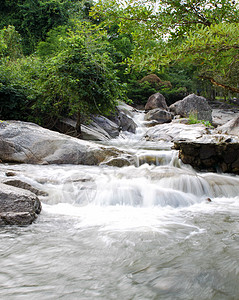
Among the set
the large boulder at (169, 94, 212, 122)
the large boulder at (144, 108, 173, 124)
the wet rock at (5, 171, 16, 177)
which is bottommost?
the wet rock at (5, 171, 16, 177)

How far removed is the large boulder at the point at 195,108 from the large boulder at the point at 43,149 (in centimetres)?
1186

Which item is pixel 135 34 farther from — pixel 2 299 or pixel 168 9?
pixel 2 299

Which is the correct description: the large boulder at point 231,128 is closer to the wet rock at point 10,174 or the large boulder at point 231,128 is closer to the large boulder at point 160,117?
the large boulder at point 160,117

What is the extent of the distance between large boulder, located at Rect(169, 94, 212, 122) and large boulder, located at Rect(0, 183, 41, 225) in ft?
51.0

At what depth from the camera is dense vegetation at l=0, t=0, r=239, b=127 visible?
8.00 feet

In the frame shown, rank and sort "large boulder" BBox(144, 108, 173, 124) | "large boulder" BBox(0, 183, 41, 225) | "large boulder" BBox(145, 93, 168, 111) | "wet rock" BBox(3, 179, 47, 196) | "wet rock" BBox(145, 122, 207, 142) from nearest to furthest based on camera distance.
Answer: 1. "large boulder" BBox(0, 183, 41, 225)
2. "wet rock" BBox(3, 179, 47, 196)
3. "wet rock" BBox(145, 122, 207, 142)
4. "large boulder" BBox(144, 108, 173, 124)
5. "large boulder" BBox(145, 93, 168, 111)

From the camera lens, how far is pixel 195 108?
18.5 metres

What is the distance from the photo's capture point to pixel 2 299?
1.80 m

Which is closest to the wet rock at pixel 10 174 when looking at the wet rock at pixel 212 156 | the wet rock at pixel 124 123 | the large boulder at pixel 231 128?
the wet rock at pixel 212 156

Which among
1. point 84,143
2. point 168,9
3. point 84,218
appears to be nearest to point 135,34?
point 168,9

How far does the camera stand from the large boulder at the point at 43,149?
23.2 ft

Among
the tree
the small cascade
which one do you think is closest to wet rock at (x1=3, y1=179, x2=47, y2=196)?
the tree

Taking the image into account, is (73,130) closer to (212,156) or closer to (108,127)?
(108,127)

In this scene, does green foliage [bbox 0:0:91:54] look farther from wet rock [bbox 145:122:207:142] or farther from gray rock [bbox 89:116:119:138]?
wet rock [bbox 145:122:207:142]
